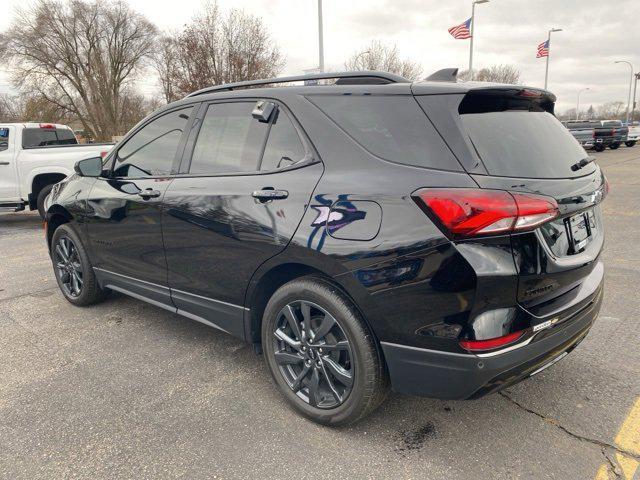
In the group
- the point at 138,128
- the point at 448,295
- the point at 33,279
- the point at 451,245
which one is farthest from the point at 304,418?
the point at 33,279

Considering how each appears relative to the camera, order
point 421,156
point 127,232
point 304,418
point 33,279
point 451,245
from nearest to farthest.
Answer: point 451,245, point 421,156, point 304,418, point 127,232, point 33,279

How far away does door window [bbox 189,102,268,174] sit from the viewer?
275 centimetres

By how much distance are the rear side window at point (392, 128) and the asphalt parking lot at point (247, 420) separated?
1.40 m

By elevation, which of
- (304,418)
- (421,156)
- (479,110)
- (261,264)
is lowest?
(304,418)

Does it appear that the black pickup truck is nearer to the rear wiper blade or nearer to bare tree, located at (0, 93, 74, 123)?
the rear wiper blade

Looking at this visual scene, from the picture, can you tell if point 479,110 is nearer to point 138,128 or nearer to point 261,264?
point 261,264

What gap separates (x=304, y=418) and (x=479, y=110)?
1.84 m

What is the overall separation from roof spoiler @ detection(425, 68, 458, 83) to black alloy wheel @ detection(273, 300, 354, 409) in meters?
1.37

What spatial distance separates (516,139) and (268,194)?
49.4 inches

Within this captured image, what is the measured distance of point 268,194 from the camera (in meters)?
2.51

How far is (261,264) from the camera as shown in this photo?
2.58 m

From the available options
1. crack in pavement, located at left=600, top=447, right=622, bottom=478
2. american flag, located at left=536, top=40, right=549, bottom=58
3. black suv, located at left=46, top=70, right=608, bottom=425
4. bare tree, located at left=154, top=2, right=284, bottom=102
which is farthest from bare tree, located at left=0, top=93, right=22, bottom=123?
crack in pavement, located at left=600, top=447, right=622, bottom=478

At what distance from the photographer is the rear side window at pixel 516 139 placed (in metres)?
2.06

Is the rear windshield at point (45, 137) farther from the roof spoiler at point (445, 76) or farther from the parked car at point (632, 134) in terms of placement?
the parked car at point (632, 134)
